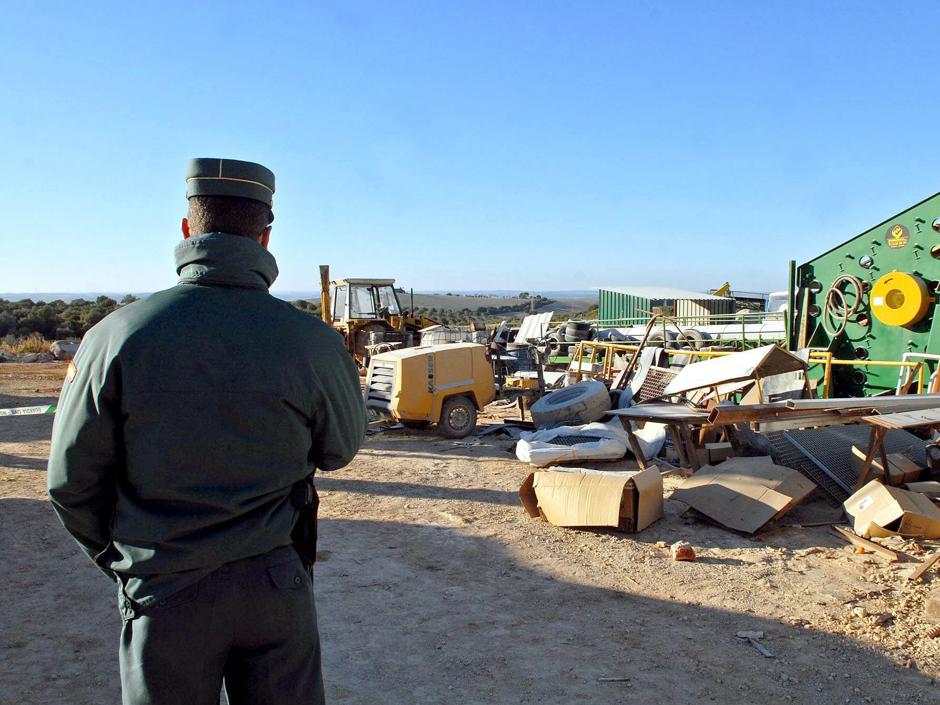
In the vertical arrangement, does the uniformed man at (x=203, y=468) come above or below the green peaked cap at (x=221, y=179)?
below

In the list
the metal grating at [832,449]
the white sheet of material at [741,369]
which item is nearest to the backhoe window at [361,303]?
the white sheet of material at [741,369]

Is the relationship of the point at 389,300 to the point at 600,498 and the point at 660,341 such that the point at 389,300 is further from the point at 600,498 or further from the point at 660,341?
the point at 600,498

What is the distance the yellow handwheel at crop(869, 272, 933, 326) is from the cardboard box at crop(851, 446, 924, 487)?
3.26 metres

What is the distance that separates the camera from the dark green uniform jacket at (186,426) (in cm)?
172

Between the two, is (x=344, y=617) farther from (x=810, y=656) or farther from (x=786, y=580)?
(x=786, y=580)

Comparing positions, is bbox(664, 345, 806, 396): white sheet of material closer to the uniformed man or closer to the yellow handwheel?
the yellow handwheel

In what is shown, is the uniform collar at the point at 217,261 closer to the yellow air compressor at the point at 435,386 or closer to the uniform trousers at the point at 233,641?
the uniform trousers at the point at 233,641

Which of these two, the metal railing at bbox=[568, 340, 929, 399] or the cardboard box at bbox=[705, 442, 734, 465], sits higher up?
the metal railing at bbox=[568, 340, 929, 399]

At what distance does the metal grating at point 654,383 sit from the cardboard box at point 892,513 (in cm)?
390

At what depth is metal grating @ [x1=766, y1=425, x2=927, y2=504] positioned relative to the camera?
6.54 m

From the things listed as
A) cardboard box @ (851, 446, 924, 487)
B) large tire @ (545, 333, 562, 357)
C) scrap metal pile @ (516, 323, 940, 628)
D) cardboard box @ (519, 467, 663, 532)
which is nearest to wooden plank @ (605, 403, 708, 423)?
scrap metal pile @ (516, 323, 940, 628)

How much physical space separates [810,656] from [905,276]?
23.5 ft

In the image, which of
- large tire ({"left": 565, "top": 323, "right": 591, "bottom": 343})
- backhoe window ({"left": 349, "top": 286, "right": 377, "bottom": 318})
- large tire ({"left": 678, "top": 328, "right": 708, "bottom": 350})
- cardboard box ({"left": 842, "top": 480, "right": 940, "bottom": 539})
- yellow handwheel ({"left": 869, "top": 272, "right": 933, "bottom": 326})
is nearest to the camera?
cardboard box ({"left": 842, "top": 480, "right": 940, "bottom": 539})

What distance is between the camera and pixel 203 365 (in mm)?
1743
